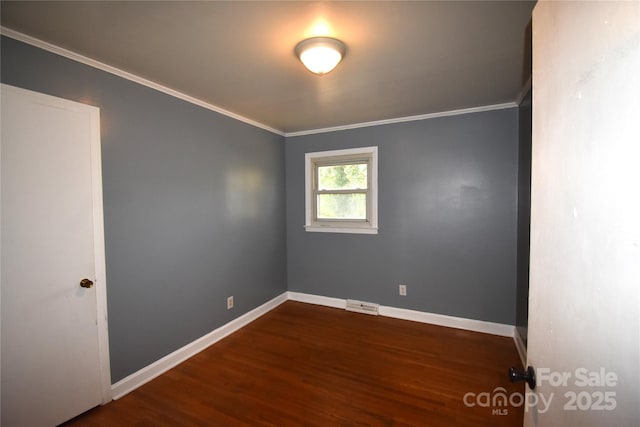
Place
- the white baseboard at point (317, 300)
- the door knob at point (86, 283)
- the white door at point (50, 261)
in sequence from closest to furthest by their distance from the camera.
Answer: the white door at point (50, 261)
the door knob at point (86, 283)
the white baseboard at point (317, 300)

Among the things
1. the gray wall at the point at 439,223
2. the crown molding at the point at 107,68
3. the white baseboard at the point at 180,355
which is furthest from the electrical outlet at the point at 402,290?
the crown molding at the point at 107,68

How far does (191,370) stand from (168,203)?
4.84ft

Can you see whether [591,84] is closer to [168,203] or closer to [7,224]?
[7,224]

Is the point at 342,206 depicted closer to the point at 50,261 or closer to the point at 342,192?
the point at 342,192

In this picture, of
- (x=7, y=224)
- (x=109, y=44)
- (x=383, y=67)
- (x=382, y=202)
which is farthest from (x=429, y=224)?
(x=7, y=224)

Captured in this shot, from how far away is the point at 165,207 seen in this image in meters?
2.41

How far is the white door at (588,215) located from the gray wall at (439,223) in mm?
2436

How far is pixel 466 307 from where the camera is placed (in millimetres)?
3133

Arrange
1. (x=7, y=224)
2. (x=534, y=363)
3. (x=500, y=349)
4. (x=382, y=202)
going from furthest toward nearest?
(x=382, y=202) → (x=500, y=349) → (x=7, y=224) → (x=534, y=363)

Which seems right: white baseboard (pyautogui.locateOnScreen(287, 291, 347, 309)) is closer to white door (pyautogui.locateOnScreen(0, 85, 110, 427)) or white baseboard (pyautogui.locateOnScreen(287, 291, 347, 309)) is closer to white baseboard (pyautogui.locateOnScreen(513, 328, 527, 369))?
white baseboard (pyautogui.locateOnScreen(513, 328, 527, 369))

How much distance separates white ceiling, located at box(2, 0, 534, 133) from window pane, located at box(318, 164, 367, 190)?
1.11 m

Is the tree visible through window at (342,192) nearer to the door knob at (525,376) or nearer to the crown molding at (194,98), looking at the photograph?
the crown molding at (194,98)

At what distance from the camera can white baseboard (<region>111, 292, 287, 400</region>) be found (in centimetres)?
211

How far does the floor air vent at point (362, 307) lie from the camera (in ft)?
11.6
